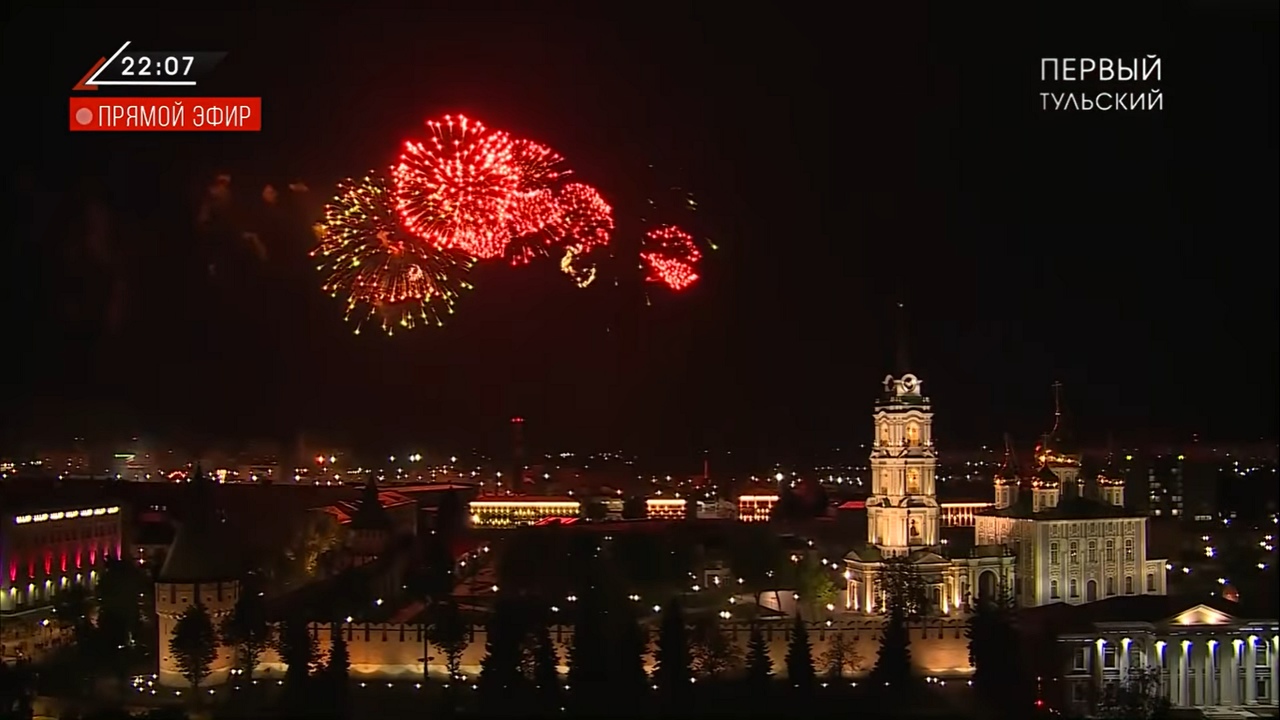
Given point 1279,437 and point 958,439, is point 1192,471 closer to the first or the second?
point 958,439

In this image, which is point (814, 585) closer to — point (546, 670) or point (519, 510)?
point (519, 510)

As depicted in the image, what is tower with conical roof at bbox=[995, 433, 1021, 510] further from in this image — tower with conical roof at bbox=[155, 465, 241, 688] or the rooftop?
tower with conical roof at bbox=[155, 465, 241, 688]

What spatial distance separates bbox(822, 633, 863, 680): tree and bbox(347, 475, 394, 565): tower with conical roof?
2.49 metres

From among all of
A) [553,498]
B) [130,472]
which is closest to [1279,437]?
[553,498]

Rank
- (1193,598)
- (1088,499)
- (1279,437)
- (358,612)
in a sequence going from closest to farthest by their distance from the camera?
(1279,437), (358,612), (1193,598), (1088,499)

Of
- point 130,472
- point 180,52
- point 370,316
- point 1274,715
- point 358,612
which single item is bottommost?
point 1274,715

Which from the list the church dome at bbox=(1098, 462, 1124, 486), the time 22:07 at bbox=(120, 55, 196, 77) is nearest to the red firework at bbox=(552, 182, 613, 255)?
the time 22:07 at bbox=(120, 55, 196, 77)

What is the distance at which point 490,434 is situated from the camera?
29.2 feet

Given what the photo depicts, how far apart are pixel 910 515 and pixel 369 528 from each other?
14.0ft

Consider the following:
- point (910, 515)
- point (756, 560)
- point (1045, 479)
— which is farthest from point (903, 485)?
point (756, 560)

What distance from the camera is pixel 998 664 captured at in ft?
24.0

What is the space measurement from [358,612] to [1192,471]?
6331mm

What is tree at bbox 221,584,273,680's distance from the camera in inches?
286

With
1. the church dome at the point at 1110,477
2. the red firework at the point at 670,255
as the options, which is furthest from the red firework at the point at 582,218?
the church dome at the point at 1110,477
